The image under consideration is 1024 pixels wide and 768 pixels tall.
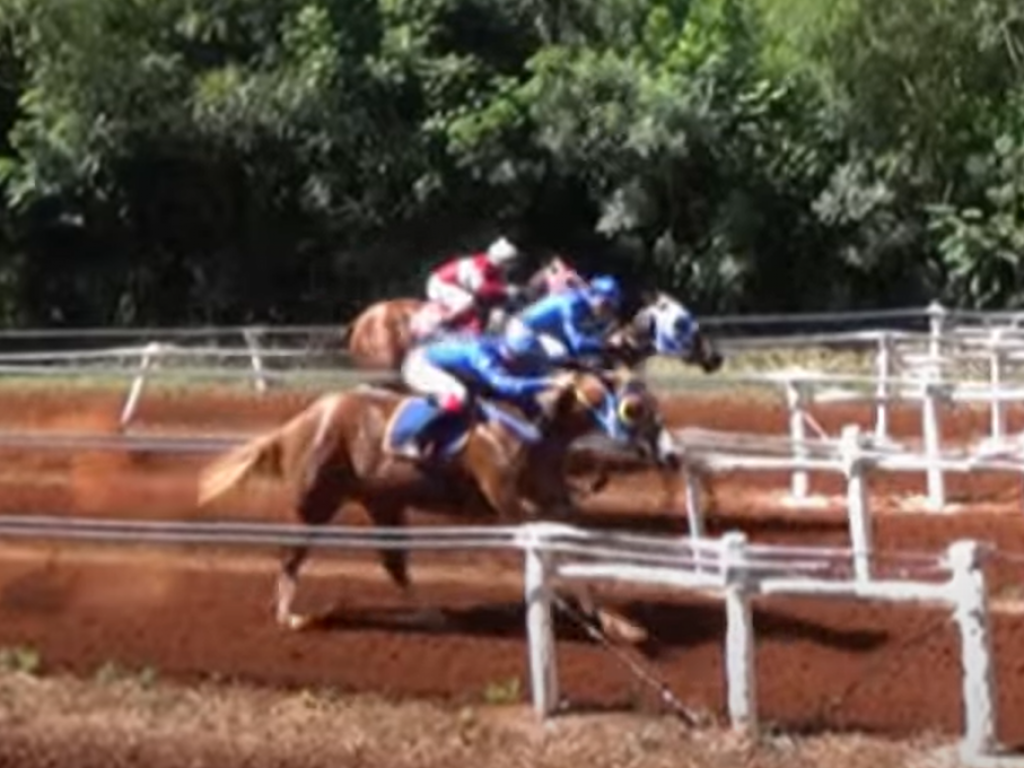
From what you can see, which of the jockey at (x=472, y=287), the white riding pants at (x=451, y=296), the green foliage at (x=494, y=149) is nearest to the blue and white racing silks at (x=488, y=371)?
the jockey at (x=472, y=287)

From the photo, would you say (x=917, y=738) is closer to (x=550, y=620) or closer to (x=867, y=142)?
(x=550, y=620)

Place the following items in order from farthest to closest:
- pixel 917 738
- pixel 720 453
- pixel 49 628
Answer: pixel 720 453, pixel 49 628, pixel 917 738

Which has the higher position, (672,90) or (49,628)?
(672,90)

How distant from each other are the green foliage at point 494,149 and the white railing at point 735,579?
65.9 feet

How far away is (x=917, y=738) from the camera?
1374cm

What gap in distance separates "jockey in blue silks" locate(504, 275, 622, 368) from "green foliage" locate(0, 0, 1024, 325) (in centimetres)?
1674

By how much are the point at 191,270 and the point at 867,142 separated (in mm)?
8385

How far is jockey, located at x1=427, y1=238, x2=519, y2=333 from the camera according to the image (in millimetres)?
20281

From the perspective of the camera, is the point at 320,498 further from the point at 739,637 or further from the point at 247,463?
the point at 739,637

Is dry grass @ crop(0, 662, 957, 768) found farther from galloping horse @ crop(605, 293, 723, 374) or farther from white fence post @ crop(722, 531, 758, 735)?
galloping horse @ crop(605, 293, 723, 374)

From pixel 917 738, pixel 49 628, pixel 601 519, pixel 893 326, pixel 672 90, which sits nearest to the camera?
pixel 917 738

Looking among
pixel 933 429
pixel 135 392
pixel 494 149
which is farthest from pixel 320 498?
pixel 494 149

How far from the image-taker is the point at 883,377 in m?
21.8

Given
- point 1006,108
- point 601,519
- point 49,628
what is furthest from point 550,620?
point 1006,108
